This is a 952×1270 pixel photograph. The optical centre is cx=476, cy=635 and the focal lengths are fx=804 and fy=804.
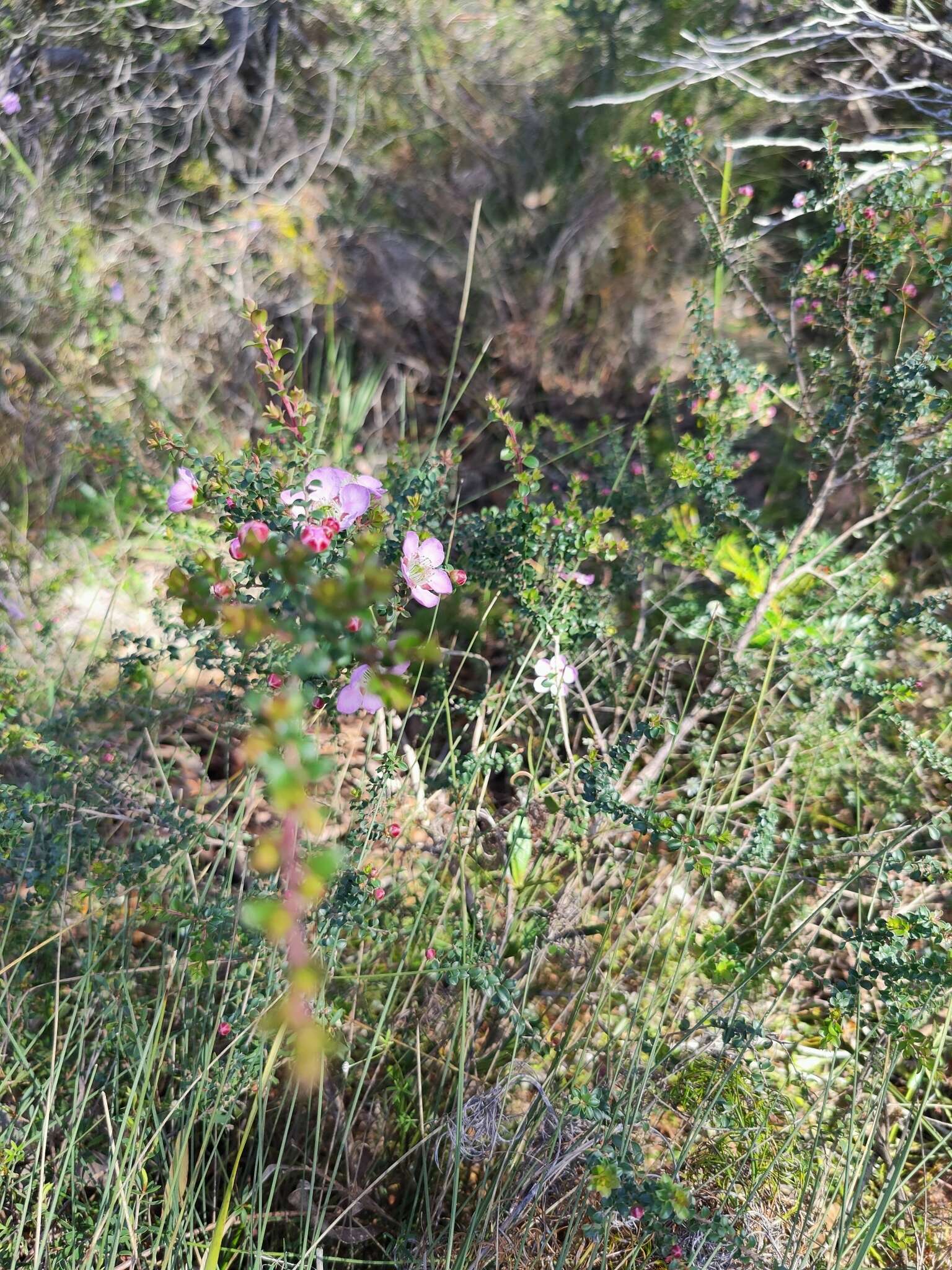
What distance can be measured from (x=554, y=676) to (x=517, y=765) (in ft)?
0.65

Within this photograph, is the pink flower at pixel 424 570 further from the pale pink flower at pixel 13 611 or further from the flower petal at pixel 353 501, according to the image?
the pale pink flower at pixel 13 611

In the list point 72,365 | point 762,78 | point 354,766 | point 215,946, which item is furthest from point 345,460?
point 762,78

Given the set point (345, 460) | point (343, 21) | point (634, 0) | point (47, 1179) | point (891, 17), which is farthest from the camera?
point (343, 21)

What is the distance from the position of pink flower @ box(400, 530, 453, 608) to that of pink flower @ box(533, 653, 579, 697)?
1.44 feet

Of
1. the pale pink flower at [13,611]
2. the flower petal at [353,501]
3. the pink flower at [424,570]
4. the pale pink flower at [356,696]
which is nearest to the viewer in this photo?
the pale pink flower at [356,696]

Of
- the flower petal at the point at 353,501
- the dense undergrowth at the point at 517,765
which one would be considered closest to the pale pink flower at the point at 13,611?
the dense undergrowth at the point at 517,765

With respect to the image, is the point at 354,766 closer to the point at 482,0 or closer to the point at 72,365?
the point at 72,365

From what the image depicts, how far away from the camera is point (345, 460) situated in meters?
2.47

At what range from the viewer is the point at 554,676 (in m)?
1.66

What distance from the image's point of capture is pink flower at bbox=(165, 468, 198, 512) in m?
1.19

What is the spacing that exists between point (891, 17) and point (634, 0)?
1.15 metres

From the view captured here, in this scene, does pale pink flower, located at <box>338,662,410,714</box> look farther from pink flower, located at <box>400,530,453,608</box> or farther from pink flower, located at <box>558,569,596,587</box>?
pink flower, located at <box>558,569,596,587</box>

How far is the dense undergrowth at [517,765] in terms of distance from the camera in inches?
47.4

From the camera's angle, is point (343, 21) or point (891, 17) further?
point (343, 21)
